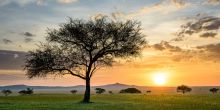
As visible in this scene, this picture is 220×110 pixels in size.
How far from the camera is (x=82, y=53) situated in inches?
2591

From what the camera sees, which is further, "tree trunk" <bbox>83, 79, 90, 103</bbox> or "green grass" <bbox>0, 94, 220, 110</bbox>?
"tree trunk" <bbox>83, 79, 90, 103</bbox>

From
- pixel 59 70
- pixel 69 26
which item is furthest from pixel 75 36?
pixel 59 70

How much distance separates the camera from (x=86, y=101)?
64188mm

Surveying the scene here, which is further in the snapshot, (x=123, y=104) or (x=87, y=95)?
(x=87, y=95)

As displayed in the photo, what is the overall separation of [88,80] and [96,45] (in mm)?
6190

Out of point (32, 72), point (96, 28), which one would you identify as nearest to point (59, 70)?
point (32, 72)

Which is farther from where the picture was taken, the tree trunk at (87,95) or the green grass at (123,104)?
the tree trunk at (87,95)

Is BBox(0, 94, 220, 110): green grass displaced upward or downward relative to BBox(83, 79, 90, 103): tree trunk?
downward

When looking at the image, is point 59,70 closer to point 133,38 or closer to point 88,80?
point 88,80

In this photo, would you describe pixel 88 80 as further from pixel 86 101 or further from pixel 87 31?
pixel 87 31

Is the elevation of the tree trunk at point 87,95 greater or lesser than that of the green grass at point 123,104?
greater

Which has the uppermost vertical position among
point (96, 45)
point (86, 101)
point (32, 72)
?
point (96, 45)

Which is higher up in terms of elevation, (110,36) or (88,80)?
(110,36)

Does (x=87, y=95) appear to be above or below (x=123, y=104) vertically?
above
